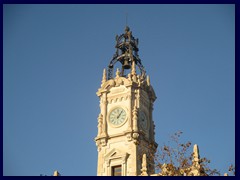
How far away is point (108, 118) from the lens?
64875mm

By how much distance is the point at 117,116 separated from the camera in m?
64.6

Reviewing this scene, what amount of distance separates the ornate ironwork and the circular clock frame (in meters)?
6.65

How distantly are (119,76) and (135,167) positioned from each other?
538 inches

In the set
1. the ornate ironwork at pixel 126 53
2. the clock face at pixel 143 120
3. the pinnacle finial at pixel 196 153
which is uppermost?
the ornate ironwork at pixel 126 53

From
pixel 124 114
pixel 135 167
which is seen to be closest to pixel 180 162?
pixel 135 167

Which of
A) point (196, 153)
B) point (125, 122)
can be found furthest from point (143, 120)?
point (196, 153)

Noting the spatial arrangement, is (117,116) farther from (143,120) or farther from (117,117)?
(143,120)

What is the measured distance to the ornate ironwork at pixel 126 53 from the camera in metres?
70.6

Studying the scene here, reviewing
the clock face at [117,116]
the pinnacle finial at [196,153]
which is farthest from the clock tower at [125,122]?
the pinnacle finial at [196,153]

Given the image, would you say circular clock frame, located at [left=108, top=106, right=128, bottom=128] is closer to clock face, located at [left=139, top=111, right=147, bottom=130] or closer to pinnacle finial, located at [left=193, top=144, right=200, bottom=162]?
clock face, located at [left=139, top=111, right=147, bottom=130]

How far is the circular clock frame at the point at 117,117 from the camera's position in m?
63.8

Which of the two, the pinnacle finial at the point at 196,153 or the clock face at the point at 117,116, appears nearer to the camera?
the pinnacle finial at the point at 196,153

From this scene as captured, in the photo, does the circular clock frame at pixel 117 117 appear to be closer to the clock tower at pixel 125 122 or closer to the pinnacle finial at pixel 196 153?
the clock tower at pixel 125 122

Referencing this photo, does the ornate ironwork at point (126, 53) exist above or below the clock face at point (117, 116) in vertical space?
above
